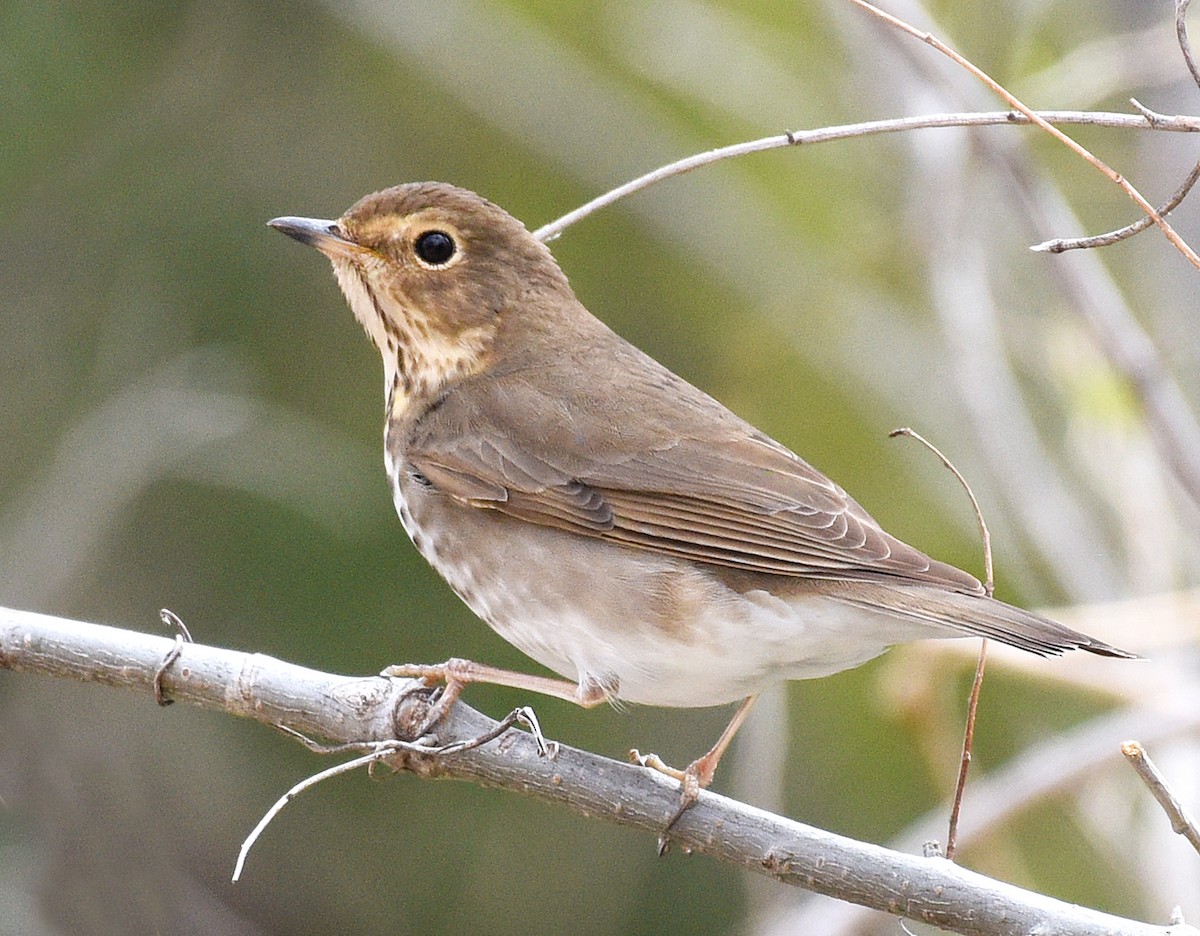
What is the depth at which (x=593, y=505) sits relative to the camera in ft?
13.4

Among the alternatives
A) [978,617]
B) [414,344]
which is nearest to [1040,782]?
[978,617]

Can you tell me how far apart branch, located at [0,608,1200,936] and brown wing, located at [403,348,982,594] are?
0.69 metres

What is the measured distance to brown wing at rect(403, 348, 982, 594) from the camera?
3781 millimetres

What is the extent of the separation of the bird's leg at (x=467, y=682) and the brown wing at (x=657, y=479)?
1.32 feet

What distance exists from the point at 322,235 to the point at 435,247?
344 millimetres

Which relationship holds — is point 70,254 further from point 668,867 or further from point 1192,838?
point 1192,838

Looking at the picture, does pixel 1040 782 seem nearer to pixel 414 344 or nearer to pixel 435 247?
pixel 414 344

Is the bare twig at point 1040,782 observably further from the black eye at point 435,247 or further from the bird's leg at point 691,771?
the black eye at point 435,247

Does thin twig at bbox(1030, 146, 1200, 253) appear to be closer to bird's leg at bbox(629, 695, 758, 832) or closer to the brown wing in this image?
the brown wing

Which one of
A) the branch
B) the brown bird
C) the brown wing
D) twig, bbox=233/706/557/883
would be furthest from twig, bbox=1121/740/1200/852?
twig, bbox=233/706/557/883

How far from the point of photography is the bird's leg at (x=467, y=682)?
3.54 m

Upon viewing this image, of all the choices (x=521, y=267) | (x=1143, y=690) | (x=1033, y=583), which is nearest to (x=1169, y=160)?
(x=1033, y=583)

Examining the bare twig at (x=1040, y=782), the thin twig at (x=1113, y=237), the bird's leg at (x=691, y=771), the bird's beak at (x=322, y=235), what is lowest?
the bare twig at (x=1040, y=782)

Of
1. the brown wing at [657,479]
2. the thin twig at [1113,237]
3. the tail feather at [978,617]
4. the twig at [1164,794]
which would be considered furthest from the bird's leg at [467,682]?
the thin twig at [1113,237]
